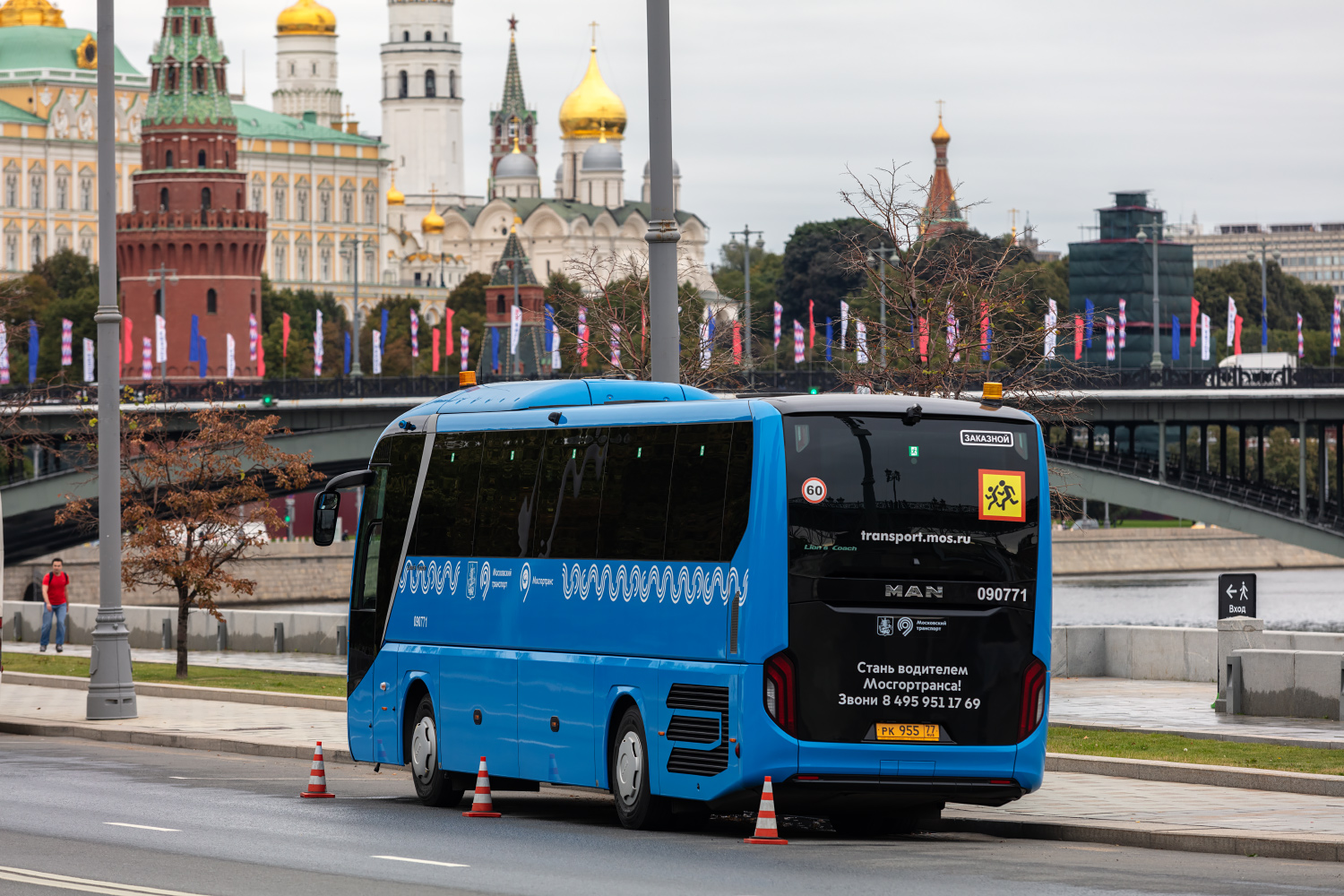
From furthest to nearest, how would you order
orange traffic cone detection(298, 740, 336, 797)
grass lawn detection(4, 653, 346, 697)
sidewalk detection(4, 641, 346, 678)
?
sidewalk detection(4, 641, 346, 678) < grass lawn detection(4, 653, 346, 697) < orange traffic cone detection(298, 740, 336, 797)

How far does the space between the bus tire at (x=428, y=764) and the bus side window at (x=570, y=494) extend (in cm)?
209

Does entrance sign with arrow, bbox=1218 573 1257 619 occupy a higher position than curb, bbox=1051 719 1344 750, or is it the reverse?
entrance sign with arrow, bbox=1218 573 1257 619

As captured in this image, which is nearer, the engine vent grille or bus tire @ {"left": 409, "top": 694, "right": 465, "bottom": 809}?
the engine vent grille

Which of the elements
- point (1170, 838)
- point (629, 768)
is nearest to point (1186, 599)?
point (629, 768)

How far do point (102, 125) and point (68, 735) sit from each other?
6774 millimetres

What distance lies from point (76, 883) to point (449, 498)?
20.2 ft

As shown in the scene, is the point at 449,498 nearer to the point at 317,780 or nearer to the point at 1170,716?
the point at 317,780

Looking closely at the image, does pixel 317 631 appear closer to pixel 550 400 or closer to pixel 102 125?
pixel 102 125

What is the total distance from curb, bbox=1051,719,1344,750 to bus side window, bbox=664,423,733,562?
718cm

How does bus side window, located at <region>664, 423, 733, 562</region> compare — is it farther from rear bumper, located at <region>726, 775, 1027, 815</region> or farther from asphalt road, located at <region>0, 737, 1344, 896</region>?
asphalt road, located at <region>0, 737, 1344, 896</region>

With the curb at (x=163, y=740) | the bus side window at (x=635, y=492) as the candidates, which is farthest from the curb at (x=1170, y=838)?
the curb at (x=163, y=740)

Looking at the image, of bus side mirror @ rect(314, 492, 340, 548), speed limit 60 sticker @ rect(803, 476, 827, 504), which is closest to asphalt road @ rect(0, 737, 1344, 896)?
speed limit 60 sticker @ rect(803, 476, 827, 504)

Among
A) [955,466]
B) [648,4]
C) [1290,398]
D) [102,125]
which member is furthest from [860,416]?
[1290,398]

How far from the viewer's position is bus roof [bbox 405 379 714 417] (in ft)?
54.2
